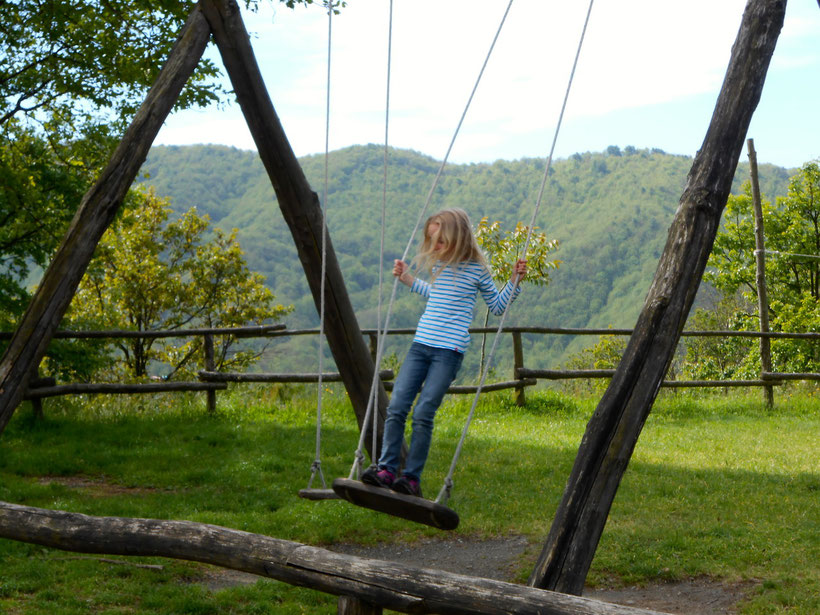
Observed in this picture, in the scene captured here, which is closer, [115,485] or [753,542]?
[753,542]

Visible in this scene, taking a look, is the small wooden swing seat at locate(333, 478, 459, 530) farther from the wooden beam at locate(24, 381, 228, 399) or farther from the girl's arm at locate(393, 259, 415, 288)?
the wooden beam at locate(24, 381, 228, 399)

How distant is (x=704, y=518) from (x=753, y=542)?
2.07ft

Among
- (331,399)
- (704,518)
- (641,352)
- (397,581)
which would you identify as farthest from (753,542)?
(331,399)

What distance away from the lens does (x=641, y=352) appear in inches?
128

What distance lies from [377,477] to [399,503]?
11.4 inches

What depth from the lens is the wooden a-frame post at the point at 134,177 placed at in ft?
13.4

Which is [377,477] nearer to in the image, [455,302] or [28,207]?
[455,302]

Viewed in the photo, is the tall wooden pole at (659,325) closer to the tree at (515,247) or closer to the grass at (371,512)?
the grass at (371,512)

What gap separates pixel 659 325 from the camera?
10.7 feet

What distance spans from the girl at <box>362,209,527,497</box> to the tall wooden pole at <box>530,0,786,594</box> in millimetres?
706

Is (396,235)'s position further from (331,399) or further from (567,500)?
(567,500)

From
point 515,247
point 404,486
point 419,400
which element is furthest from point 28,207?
point 515,247

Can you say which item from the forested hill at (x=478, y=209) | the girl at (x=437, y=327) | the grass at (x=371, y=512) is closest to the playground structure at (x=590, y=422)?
the girl at (x=437, y=327)

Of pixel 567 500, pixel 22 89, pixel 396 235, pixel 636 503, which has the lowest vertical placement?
pixel 636 503
